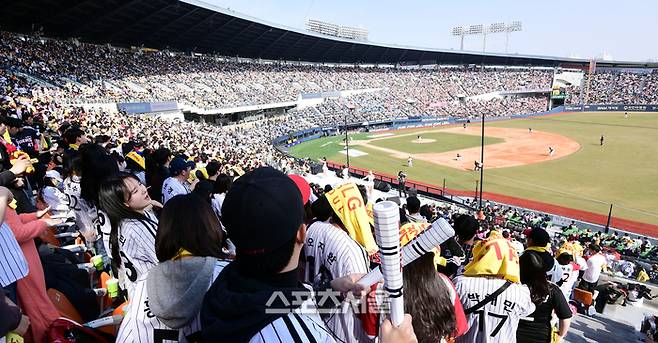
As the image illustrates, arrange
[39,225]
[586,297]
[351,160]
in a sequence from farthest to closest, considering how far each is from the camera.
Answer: [351,160]
[586,297]
[39,225]

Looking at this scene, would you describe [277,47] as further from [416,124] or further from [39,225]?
[39,225]

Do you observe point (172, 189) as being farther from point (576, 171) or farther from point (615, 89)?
point (615, 89)

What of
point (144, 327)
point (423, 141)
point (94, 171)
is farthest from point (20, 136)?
point (423, 141)

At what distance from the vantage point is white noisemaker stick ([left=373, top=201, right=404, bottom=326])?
1.44 metres

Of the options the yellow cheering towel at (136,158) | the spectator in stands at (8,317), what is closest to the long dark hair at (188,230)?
the spectator in stands at (8,317)

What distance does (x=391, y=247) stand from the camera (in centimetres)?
150

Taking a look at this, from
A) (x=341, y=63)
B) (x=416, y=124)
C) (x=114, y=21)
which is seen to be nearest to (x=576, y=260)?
(x=114, y=21)

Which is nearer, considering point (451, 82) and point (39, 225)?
point (39, 225)

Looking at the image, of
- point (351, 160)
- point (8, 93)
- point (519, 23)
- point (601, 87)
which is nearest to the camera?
point (8, 93)

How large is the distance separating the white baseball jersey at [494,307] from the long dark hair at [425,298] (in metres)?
0.83

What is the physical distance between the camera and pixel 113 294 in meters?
3.97

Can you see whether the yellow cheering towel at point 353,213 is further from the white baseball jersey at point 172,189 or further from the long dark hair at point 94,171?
the white baseball jersey at point 172,189

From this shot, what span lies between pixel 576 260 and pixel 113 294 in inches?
351

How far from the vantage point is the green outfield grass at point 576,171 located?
81.6ft
